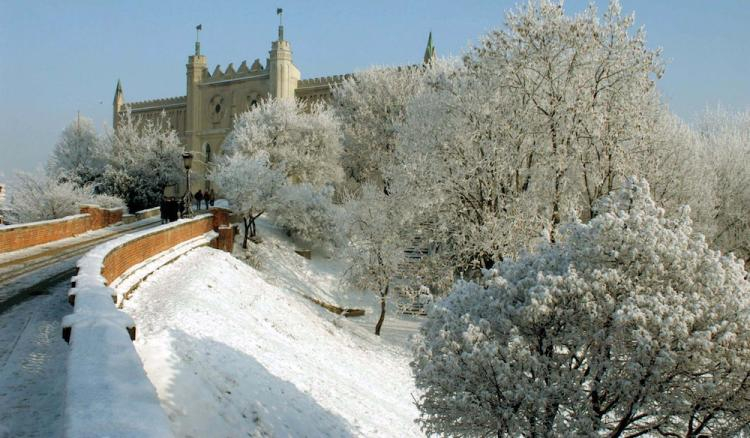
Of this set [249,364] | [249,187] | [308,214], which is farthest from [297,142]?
[249,364]

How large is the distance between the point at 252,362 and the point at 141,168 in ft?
119

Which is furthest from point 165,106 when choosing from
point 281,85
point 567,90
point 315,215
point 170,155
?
point 567,90

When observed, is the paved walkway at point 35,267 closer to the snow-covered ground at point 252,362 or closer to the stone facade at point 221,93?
the snow-covered ground at point 252,362

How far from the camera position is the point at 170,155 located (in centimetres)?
4566

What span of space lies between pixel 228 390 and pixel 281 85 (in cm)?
4895

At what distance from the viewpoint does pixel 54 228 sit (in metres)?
20.5

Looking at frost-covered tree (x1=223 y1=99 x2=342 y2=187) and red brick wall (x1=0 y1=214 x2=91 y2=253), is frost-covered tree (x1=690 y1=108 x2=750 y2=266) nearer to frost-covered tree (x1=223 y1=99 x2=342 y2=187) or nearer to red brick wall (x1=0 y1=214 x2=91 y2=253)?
frost-covered tree (x1=223 y1=99 x2=342 y2=187)

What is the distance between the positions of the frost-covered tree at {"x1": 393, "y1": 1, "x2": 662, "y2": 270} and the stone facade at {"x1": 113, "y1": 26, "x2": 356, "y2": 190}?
115 feet

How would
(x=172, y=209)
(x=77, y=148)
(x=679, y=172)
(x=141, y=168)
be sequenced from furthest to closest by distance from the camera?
(x=77, y=148) → (x=141, y=168) → (x=172, y=209) → (x=679, y=172)

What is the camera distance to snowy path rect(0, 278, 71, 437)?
226 inches

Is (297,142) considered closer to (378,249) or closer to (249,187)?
(249,187)

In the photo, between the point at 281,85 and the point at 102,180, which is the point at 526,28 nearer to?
the point at 102,180

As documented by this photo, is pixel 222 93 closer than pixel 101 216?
No

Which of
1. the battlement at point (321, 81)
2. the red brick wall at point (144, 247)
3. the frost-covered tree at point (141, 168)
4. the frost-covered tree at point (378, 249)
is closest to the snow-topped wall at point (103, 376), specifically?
the red brick wall at point (144, 247)
